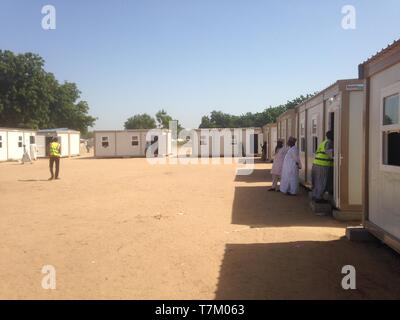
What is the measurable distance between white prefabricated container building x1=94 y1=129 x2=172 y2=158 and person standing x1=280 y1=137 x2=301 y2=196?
26649mm

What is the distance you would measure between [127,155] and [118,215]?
97.8 feet

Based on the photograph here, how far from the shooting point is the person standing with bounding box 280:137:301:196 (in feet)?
37.9

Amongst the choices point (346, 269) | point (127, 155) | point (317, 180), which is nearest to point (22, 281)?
point (346, 269)

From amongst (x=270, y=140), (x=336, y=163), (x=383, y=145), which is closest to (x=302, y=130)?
(x=336, y=163)

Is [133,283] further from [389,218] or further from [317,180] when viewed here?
[317,180]

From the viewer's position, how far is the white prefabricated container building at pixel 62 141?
37.5m

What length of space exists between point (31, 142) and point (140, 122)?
152 feet

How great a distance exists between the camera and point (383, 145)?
5.70 m

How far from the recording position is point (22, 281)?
4789 mm

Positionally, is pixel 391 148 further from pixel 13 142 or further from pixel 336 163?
pixel 13 142

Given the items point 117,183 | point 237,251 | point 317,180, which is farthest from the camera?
point 117,183

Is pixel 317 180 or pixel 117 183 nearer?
pixel 317 180

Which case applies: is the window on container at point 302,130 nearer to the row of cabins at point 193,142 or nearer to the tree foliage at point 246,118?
the row of cabins at point 193,142
